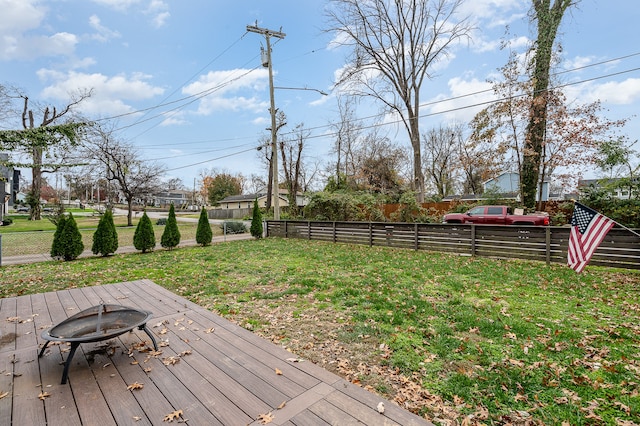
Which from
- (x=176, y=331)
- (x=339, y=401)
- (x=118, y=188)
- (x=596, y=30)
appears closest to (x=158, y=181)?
(x=118, y=188)

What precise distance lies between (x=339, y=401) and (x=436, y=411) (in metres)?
0.69

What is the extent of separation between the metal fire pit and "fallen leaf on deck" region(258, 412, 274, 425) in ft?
4.61

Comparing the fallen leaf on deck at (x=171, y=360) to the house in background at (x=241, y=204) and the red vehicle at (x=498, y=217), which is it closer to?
the red vehicle at (x=498, y=217)

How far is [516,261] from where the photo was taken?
7699mm

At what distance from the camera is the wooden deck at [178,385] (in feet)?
6.18

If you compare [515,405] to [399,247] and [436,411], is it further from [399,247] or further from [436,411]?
[399,247]

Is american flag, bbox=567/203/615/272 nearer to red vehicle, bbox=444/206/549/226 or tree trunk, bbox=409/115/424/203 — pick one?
red vehicle, bbox=444/206/549/226

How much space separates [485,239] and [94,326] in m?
9.08

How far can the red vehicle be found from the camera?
479 inches

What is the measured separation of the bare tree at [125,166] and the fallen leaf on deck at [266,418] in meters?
21.2

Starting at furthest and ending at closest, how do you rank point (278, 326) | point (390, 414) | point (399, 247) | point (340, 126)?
point (340, 126) < point (399, 247) < point (278, 326) < point (390, 414)

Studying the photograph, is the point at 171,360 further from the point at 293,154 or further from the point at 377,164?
the point at 377,164

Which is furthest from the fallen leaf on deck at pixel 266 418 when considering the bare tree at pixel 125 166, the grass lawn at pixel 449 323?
the bare tree at pixel 125 166

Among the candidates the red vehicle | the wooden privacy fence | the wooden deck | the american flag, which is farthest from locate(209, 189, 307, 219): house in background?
the wooden deck
